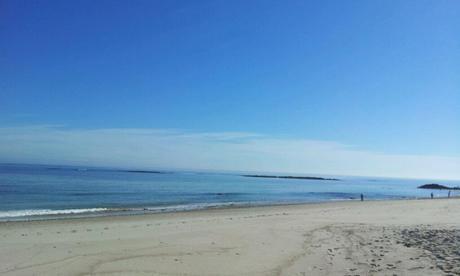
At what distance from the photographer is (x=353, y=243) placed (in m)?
13.1

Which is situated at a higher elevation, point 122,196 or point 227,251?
point 227,251

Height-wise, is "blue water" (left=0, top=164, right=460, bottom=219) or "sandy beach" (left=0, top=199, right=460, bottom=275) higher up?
"sandy beach" (left=0, top=199, right=460, bottom=275)

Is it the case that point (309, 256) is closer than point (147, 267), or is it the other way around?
point (147, 267)

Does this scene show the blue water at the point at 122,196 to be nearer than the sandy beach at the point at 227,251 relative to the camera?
No

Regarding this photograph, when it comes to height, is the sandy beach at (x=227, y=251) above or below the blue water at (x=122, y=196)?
above

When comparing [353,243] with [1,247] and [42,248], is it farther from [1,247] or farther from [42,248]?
[1,247]

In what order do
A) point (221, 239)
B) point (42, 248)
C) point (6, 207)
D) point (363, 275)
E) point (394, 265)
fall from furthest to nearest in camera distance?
point (6, 207) → point (221, 239) → point (42, 248) → point (394, 265) → point (363, 275)

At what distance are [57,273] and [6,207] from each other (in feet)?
80.0

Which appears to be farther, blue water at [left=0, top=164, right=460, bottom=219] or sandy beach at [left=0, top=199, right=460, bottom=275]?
blue water at [left=0, top=164, right=460, bottom=219]

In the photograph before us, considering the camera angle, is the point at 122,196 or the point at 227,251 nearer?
the point at 227,251

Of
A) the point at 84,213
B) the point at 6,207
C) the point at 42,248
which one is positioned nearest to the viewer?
the point at 42,248

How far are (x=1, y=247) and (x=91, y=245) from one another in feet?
8.96

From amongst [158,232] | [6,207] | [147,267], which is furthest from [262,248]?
[6,207]

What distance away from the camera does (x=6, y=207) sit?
29984 mm
